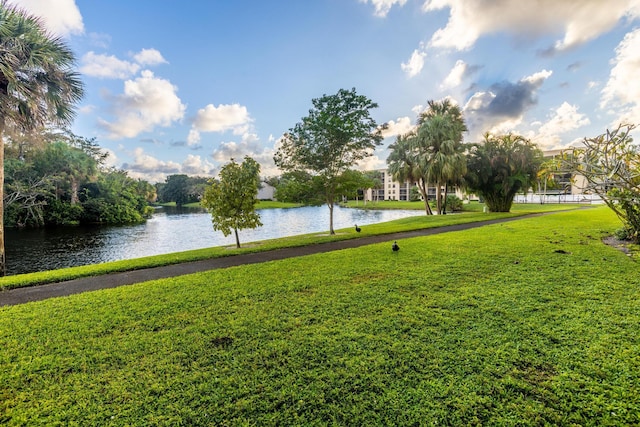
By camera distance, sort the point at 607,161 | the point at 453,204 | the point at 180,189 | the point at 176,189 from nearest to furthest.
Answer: the point at 607,161 → the point at 453,204 → the point at 180,189 → the point at 176,189

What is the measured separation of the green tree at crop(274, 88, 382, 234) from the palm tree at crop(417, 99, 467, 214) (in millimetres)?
11724

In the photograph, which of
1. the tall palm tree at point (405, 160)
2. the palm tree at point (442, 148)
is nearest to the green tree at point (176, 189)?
the tall palm tree at point (405, 160)

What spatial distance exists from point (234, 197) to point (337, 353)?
8.91 m

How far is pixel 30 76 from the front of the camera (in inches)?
356

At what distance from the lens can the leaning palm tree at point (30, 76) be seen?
836 cm

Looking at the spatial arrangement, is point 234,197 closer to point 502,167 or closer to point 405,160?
point 405,160

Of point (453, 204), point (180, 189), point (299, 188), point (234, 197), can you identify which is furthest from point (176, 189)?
point (234, 197)

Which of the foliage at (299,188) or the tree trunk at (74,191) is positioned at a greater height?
the tree trunk at (74,191)

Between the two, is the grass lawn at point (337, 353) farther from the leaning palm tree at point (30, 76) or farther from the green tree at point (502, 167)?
the green tree at point (502, 167)

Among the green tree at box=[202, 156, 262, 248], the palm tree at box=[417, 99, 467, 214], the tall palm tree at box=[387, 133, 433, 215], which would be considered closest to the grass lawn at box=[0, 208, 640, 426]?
the green tree at box=[202, 156, 262, 248]

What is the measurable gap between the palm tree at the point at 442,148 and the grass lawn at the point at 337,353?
60.1 ft

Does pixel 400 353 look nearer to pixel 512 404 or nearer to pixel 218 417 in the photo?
pixel 512 404

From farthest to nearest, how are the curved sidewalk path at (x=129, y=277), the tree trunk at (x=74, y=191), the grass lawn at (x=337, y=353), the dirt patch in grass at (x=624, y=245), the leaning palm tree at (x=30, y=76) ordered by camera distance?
1. the tree trunk at (x=74, y=191)
2. the leaning palm tree at (x=30, y=76)
3. the dirt patch in grass at (x=624, y=245)
4. the curved sidewalk path at (x=129, y=277)
5. the grass lawn at (x=337, y=353)

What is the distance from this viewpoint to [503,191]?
24.4 m
